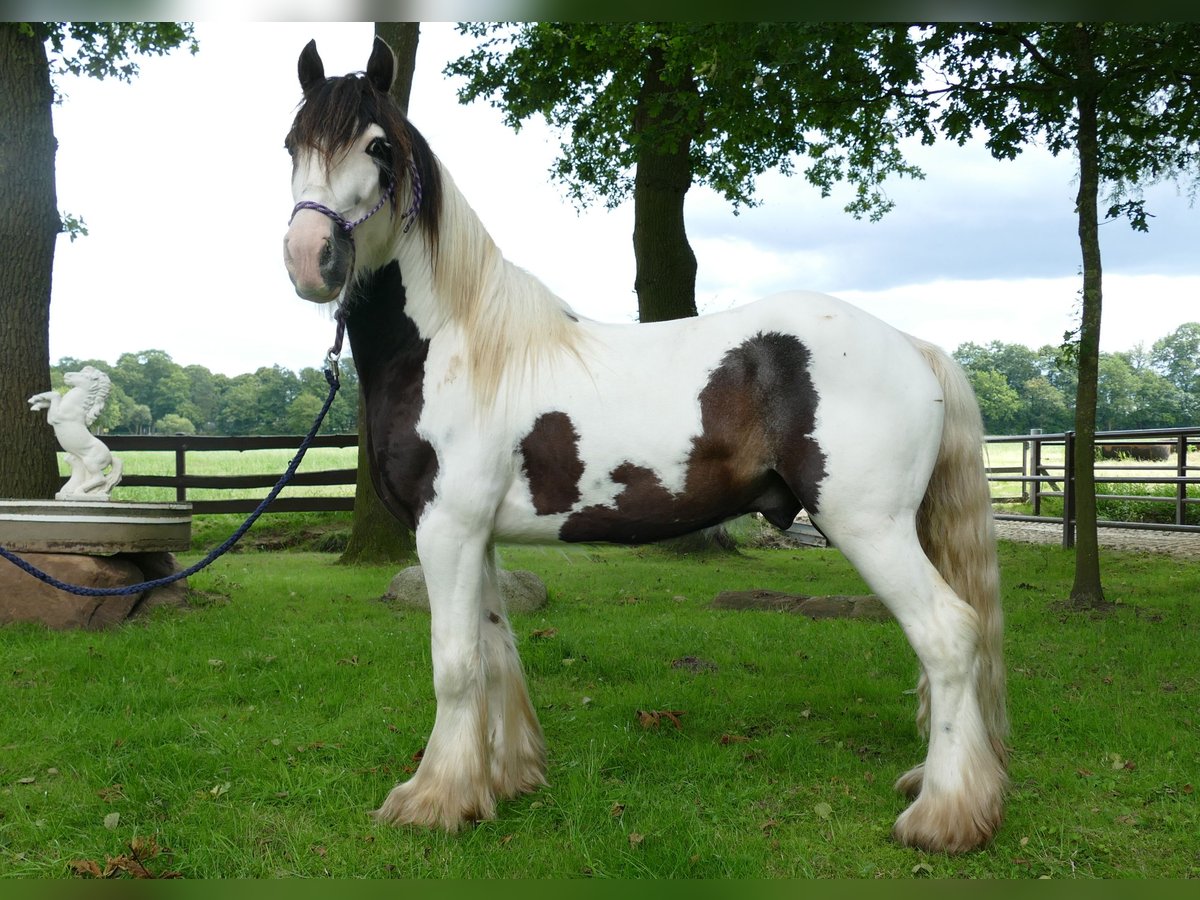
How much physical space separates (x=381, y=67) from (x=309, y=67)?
27 centimetres

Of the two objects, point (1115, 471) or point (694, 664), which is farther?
point (1115, 471)

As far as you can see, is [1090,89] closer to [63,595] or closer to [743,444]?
[743,444]

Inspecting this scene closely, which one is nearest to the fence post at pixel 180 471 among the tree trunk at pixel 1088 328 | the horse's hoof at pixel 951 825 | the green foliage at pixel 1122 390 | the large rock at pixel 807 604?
the large rock at pixel 807 604

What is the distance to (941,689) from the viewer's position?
287 cm

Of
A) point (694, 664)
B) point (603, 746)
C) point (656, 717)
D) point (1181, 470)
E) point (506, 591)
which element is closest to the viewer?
point (603, 746)

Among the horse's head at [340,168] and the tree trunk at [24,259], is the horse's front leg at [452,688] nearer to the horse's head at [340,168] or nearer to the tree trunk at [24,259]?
the horse's head at [340,168]

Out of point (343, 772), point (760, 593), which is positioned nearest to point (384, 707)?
point (343, 772)

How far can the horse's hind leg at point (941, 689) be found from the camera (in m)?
2.85

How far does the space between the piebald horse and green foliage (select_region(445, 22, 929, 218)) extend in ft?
12.6

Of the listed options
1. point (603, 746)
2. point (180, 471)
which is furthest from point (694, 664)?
point (180, 471)

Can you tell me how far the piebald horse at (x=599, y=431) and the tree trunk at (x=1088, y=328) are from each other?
14.5 ft

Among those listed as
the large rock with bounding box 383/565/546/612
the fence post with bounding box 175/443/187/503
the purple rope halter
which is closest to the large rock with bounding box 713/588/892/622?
the large rock with bounding box 383/565/546/612

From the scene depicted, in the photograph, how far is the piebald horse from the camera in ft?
9.45

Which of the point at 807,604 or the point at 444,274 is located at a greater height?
the point at 444,274
